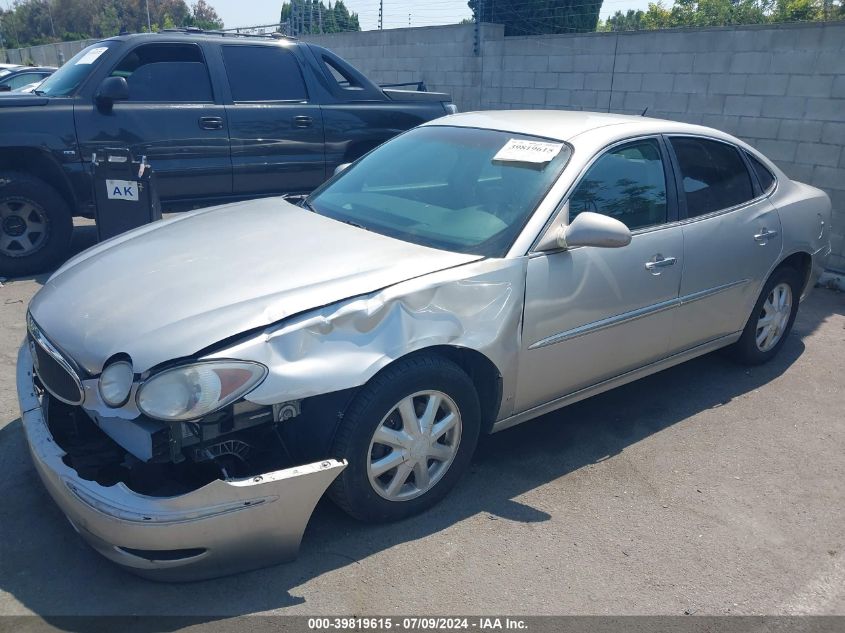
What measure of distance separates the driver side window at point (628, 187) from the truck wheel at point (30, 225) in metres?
4.58

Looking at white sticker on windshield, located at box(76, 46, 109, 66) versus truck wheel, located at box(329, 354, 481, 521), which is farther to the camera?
white sticker on windshield, located at box(76, 46, 109, 66)

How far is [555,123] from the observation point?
13.1ft

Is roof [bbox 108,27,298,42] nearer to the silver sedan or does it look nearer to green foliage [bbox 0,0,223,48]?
the silver sedan

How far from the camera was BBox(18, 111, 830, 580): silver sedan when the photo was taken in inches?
99.6

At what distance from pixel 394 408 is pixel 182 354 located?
0.83 meters

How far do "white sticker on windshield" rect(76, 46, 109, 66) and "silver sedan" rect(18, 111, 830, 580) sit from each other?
320 centimetres

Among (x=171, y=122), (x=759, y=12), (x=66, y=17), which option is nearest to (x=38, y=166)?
(x=171, y=122)

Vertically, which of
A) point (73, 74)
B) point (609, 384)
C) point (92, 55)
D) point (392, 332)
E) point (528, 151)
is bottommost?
point (609, 384)

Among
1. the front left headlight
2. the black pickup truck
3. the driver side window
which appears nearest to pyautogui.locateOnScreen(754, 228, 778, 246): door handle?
Answer: the driver side window

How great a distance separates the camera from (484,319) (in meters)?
3.11

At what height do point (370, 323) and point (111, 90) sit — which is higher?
point (111, 90)

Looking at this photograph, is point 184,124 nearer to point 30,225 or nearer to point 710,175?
point 30,225

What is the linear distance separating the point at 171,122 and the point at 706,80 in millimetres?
5612

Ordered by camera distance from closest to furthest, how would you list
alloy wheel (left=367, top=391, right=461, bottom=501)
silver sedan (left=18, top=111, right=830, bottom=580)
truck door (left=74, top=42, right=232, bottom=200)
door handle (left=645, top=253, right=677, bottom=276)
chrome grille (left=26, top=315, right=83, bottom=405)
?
silver sedan (left=18, top=111, right=830, bottom=580) → chrome grille (left=26, top=315, right=83, bottom=405) → alloy wheel (left=367, top=391, right=461, bottom=501) → door handle (left=645, top=253, right=677, bottom=276) → truck door (left=74, top=42, right=232, bottom=200)
